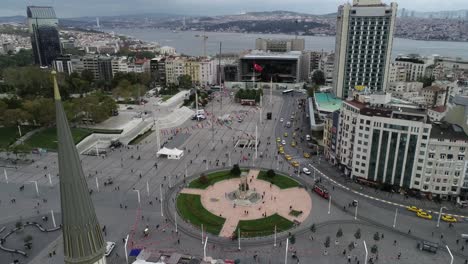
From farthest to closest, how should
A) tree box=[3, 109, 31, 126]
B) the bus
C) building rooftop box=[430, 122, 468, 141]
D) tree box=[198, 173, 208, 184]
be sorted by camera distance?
tree box=[3, 109, 31, 126] < tree box=[198, 173, 208, 184] < the bus < building rooftop box=[430, 122, 468, 141]

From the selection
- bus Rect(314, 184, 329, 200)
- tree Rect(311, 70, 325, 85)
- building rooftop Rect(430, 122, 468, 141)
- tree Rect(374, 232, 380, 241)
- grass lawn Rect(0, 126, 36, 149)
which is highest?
building rooftop Rect(430, 122, 468, 141)

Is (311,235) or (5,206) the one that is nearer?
(311,235)

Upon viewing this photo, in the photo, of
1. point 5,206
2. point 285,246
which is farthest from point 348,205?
point 5,206

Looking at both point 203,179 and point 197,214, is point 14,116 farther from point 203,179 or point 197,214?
point 197,214

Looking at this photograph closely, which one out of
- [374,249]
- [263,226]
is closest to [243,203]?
[263,226]

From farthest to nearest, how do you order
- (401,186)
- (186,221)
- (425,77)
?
1. (425,77)
2. (401,186)
3. (186,221)

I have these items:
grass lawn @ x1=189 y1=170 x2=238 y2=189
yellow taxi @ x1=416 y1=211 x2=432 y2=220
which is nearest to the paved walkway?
grass lawn @ x1=189 y1=170 x2=238 y2=189

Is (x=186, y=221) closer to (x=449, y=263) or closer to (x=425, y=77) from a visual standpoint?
(x=449, y=263)

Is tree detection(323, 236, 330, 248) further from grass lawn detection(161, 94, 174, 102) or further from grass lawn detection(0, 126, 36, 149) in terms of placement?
grass lawn detection(161, 94, 174, 102)
